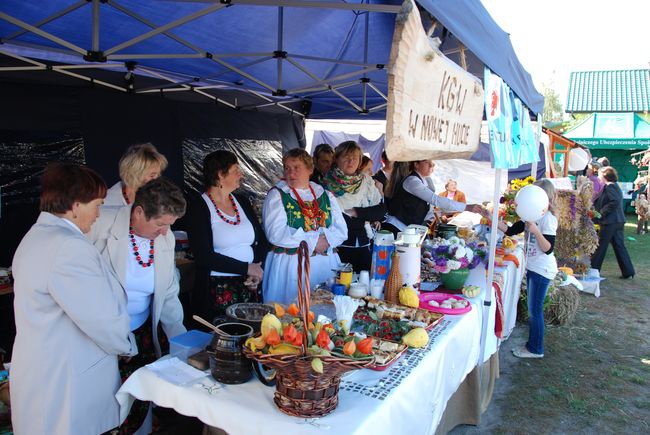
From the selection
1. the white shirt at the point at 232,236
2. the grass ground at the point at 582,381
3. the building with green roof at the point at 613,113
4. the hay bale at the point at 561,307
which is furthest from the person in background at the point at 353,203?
the building with green roof at the point at 613,113

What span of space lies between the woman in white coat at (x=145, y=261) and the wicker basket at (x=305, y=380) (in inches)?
31.8

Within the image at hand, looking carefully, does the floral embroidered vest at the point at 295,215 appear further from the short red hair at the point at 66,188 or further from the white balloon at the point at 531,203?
the white balloon at the point at 531,203

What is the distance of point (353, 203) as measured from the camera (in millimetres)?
3494

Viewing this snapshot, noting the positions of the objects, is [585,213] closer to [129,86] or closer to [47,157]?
[129,86]

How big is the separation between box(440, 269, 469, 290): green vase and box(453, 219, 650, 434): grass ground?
3.00 ft

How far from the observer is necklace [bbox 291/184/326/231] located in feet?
8.92

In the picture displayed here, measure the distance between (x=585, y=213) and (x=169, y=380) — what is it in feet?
20.1

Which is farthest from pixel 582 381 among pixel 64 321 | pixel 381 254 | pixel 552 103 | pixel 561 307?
pixel 552 103

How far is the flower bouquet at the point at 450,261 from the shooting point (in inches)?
104

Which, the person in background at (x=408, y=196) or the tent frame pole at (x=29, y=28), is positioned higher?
the tent frame pole at (x=29, y=28)

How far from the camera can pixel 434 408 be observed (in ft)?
6.03

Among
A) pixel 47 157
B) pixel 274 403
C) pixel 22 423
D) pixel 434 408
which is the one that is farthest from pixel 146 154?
pixel 47 157

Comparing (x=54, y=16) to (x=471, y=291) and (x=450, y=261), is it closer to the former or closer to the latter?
(x=450, y=261)

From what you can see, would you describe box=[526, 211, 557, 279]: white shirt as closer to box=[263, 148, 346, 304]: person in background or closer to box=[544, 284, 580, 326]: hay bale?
box=[544, 284, 580, 326]: hay bale
